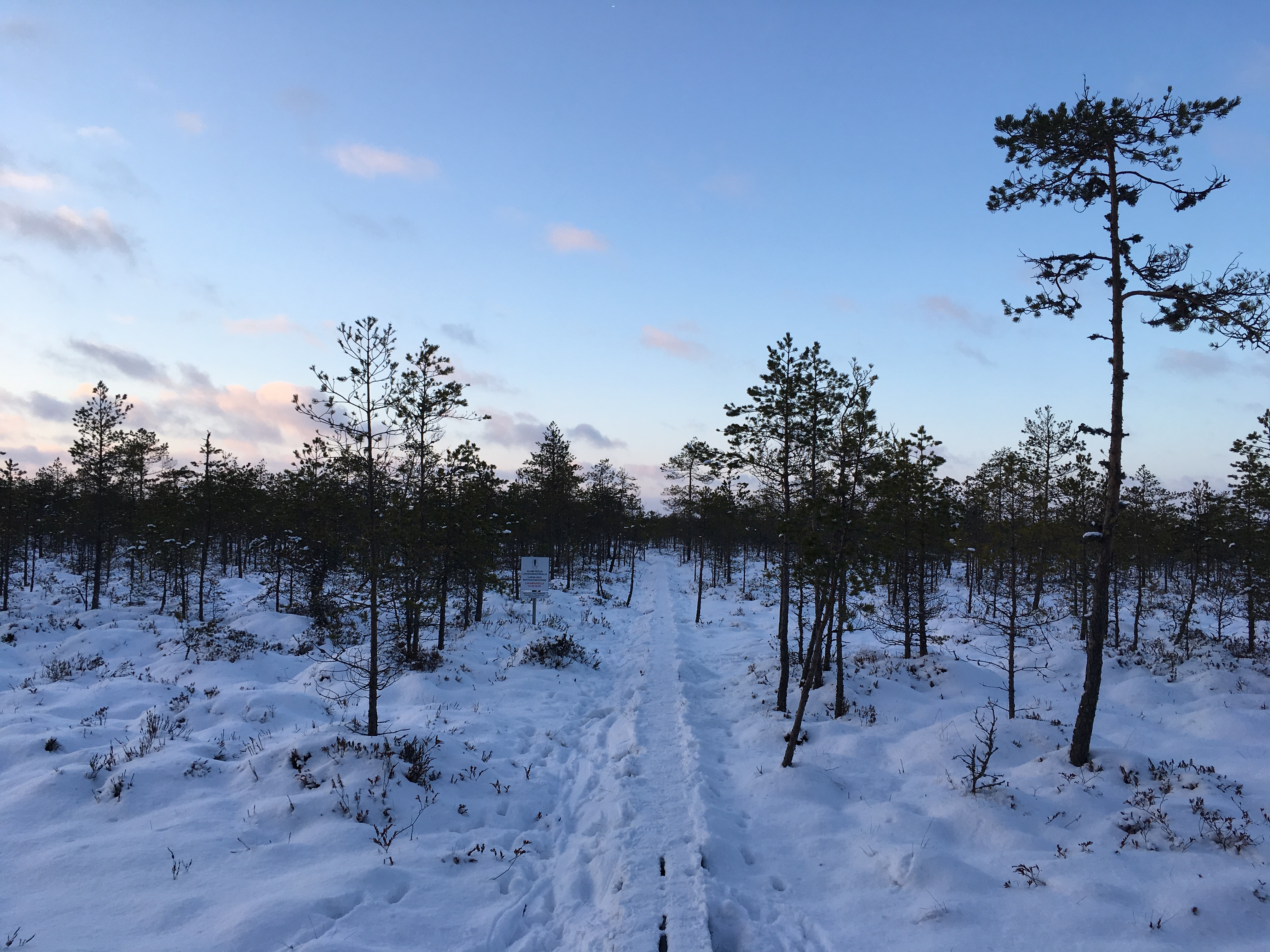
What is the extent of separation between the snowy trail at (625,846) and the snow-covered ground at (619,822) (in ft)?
0.14

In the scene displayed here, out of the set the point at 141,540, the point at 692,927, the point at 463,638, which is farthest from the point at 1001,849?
the point at 141,540

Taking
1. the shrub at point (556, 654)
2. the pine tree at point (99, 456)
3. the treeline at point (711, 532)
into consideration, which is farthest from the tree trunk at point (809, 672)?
the pine tree at point (99, 456)

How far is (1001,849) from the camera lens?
8.15m

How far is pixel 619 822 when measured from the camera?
8.75 m

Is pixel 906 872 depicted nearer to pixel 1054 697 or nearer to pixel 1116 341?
pixel 1116 341

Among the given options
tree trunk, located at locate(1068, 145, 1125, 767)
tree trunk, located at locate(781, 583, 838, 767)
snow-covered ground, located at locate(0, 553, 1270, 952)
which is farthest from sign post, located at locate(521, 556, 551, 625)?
tree trunk, located at locate(1068, 145, 1125, 767)

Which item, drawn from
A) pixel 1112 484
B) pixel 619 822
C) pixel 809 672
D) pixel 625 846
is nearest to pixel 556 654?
pixel 619 822

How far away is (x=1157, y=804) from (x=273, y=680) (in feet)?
73.8

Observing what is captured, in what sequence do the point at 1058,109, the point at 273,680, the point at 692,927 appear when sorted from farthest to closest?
the point at 273,680 < the point at 1058,109 < the point at 692,927

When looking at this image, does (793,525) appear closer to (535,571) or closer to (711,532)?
(535,571)

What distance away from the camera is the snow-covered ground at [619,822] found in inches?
246

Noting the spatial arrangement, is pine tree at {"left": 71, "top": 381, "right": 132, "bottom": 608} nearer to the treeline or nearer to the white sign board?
the treeline

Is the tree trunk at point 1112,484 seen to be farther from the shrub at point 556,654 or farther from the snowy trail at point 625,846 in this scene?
the shrub at point 556,654

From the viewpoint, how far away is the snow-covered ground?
625 cm
